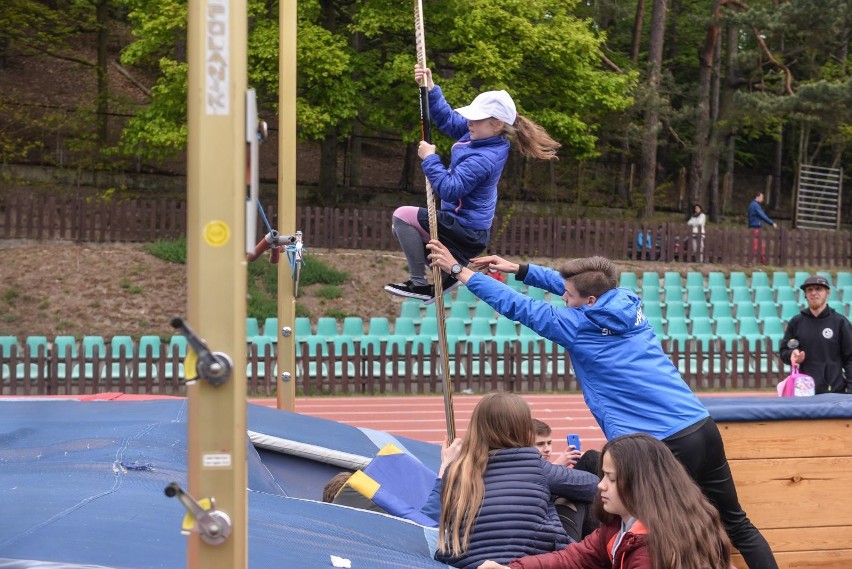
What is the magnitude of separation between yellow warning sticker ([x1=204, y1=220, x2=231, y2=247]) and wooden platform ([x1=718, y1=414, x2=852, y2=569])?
3097mm

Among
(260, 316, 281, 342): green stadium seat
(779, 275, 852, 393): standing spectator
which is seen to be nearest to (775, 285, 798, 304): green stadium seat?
(260, 316, 281, 342): green stadium seat

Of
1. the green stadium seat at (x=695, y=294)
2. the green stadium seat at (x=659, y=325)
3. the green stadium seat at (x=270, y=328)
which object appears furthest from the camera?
the green stadium seat at (x=695, y=294)

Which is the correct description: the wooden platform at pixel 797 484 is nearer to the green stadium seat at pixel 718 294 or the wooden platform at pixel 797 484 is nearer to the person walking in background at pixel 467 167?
the person walking in background at pixel 467 167

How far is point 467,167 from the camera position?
4.66 meters

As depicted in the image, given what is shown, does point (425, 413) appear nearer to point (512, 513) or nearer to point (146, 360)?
point (146, 360)

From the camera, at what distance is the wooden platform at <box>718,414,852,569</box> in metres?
4.66

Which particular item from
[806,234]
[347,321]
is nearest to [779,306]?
[806,234]

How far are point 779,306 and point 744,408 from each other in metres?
16.0

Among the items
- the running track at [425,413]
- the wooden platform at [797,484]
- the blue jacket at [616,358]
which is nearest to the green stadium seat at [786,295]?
the running track at [425,413]

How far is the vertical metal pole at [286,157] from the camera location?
6.77 metres

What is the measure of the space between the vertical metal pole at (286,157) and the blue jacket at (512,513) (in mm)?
3437

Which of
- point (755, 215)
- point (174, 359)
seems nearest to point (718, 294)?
point (755, 215)

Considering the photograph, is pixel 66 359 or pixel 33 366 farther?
pixel 33 366

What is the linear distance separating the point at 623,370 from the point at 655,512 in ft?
3.13
